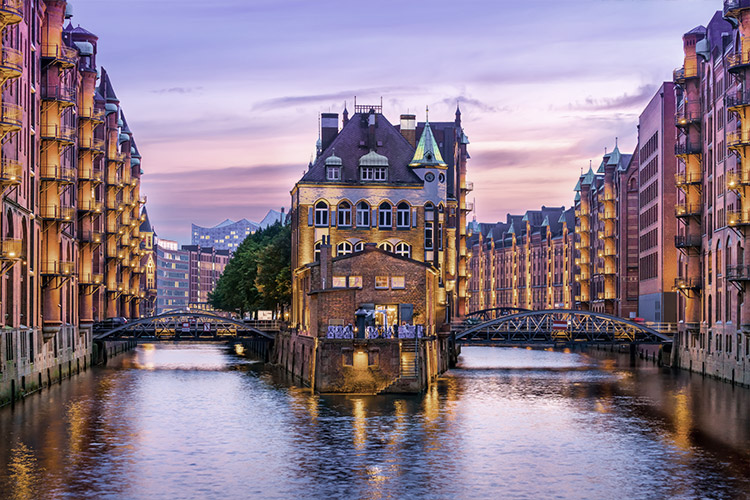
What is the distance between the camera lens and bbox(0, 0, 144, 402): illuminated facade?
6788 cm

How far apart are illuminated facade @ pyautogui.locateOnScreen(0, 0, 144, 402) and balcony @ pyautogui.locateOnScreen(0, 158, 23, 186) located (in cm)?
12

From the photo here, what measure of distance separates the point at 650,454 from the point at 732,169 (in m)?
39.5

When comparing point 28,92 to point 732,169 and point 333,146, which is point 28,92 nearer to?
point 333,146

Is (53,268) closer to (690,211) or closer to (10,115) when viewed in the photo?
(10,115)

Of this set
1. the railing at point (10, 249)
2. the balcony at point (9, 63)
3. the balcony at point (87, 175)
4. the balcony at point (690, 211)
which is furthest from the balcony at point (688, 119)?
the railing at point (10, 249)

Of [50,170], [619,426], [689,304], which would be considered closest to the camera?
[619,426]

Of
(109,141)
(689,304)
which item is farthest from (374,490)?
(109,141)

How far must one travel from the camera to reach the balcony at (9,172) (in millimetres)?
63625

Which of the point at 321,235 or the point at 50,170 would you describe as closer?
the point at 50,170

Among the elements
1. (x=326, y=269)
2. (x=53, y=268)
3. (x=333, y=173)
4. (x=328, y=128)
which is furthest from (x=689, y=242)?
(x=53, y=268)

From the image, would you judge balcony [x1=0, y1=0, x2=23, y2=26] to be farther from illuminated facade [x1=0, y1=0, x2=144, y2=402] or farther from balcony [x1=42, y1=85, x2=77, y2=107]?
balcony [x1=42, y1=85, x2=77, y2=107]

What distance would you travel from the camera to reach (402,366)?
78.1m

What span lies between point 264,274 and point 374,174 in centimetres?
2093

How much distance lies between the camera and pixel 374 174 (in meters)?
111
